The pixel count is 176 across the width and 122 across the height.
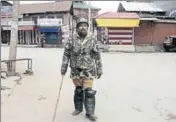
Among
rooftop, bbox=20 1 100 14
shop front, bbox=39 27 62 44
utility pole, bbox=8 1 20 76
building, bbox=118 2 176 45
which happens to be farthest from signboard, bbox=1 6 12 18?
utility pole, bbox=8 1 20 76

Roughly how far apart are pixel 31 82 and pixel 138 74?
3.68 metres

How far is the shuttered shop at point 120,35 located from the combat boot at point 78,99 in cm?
2970

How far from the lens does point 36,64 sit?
53.3ft

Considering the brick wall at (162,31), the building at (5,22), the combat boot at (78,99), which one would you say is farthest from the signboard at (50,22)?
the combat boot at (78,99)

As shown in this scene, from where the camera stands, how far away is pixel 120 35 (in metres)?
37.3

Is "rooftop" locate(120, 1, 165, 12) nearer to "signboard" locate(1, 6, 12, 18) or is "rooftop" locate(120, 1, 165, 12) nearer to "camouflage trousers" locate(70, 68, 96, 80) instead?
"signboard" locate(1, 6, 12, 18)

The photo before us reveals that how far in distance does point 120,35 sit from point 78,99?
99.8ft

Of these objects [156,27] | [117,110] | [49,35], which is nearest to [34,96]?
[117,110]

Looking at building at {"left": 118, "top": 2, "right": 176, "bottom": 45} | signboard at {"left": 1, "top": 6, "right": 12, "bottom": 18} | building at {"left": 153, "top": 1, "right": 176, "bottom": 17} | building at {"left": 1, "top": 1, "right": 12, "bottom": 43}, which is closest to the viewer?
building at {"left": 118, "top": 2, "right": 176, "bottom": 45}

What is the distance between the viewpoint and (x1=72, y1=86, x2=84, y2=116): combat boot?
23.2 feet

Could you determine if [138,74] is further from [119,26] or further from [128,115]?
[119,26]

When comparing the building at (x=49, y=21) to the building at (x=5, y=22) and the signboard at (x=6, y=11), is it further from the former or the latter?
the signboard at (x=6, y=11)

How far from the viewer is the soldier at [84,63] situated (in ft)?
22.8

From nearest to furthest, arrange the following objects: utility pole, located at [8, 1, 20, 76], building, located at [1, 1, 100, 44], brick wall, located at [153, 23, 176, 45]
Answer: utility pole, located at [8, 1, 20, 76] → brick wall, located at [153, 23, 176, 45] → building, located at [1, 1, 100, 44]
